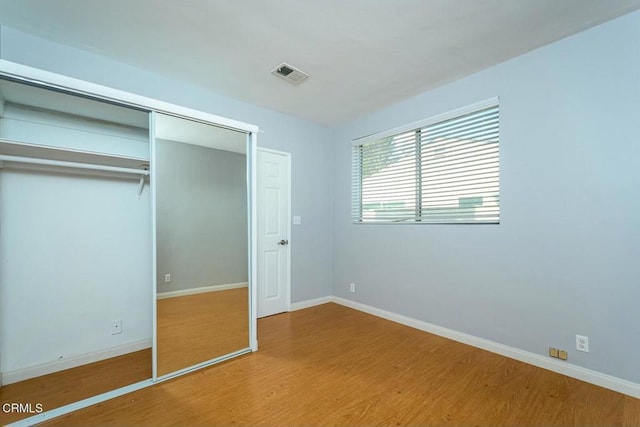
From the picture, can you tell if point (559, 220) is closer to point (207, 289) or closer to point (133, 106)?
point (207, 289)

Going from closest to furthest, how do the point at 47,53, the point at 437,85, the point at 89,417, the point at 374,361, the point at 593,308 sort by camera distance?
the point at 89,417
the point at 593,308
the point at 47,53
the point at 374,361
the point at 437,85

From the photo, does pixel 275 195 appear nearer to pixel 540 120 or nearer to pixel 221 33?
pixel 221 33

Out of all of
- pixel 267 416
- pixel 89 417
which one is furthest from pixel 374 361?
pixel 89 417

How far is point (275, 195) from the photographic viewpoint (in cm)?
395

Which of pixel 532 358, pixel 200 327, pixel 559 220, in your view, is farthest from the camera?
pixel 200 327

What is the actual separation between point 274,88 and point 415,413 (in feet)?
10.9

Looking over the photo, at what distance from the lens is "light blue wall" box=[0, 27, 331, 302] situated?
2328 millimetres

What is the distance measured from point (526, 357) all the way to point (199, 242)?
3222 mm

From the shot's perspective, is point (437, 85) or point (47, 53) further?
point (437, 85)

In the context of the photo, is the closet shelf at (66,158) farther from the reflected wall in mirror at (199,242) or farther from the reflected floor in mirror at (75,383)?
the reflected floor in mirror at (75,383)

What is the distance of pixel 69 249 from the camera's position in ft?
7.96

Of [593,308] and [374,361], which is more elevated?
[593,308]

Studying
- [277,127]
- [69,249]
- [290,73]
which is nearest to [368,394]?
[69,249]

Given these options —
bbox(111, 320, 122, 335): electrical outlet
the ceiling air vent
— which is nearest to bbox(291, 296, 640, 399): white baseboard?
bbox(111, 320, 122, 335): electrical outlet
